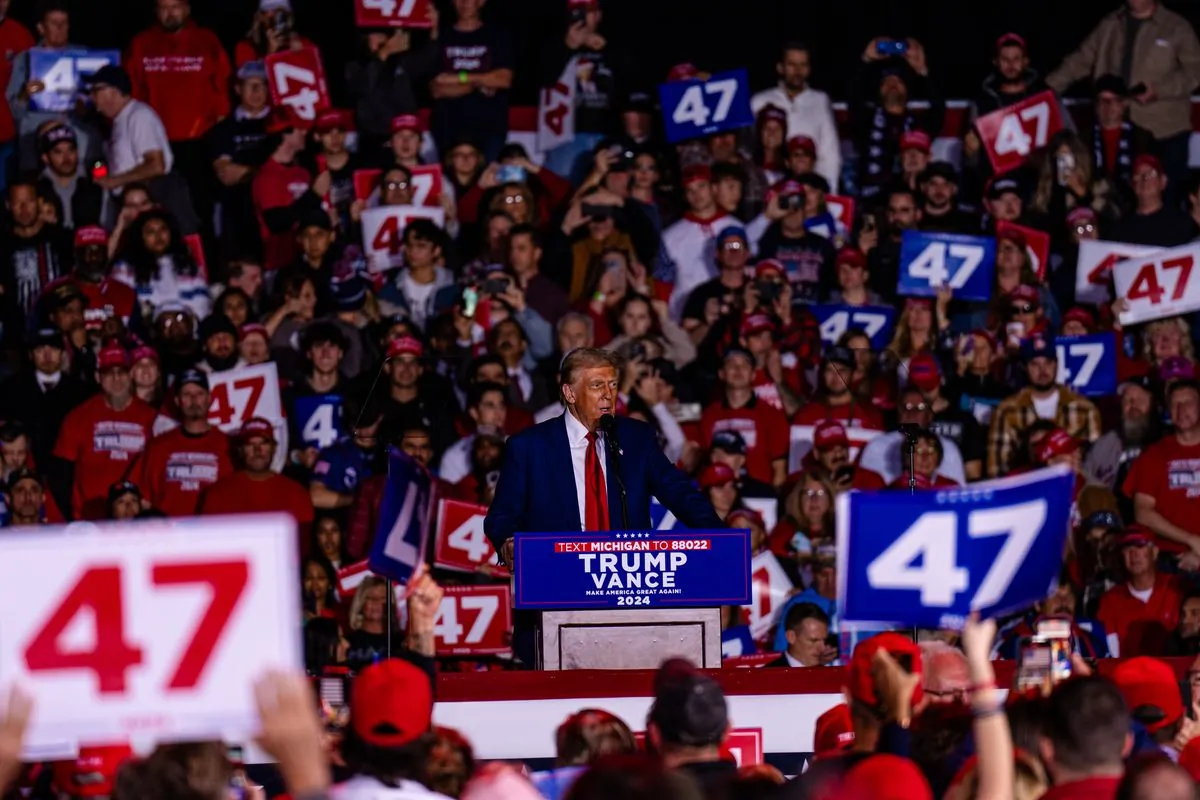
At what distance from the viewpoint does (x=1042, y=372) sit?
44.1 feet

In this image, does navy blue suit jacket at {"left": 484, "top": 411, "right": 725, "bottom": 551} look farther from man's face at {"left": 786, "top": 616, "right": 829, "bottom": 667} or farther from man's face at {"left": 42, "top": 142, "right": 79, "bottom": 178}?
man's face at {"left": 42, "top": 142, "right": 79, "bottom": 178}

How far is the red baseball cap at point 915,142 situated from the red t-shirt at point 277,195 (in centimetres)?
407

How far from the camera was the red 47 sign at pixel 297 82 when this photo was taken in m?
15.3

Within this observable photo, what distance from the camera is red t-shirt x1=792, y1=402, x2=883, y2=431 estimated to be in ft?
43.5

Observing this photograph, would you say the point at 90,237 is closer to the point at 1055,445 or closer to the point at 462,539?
the point at 462,539

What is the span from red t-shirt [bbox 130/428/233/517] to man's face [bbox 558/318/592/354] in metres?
2.13

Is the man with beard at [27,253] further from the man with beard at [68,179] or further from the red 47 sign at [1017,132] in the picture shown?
the red 47 sign at [1017,132]

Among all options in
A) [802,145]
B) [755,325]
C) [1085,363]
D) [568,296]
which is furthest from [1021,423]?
[568,296]

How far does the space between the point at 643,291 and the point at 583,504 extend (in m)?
5.27

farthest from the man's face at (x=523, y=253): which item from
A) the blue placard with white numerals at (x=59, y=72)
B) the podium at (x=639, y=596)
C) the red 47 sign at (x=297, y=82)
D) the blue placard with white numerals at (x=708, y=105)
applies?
the podium at (x=639, y=596)

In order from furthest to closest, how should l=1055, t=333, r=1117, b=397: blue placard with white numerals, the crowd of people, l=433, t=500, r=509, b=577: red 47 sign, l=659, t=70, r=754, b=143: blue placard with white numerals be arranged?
l=659, t=70, r=754, b=143: blue placard with white numerals, l=1055, t=333, r=1117, b=397: blue placard with white numerals, the crowd of people, l=433, t=500, r=509, b=577: red 47 sign

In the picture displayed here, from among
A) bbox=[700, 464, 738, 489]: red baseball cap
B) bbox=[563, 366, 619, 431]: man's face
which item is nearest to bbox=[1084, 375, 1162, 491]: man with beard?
bbox=[700, 464, 738, 489]: red baseball cap

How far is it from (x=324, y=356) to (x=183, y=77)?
3.18 metres

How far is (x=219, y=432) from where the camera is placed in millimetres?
13000
